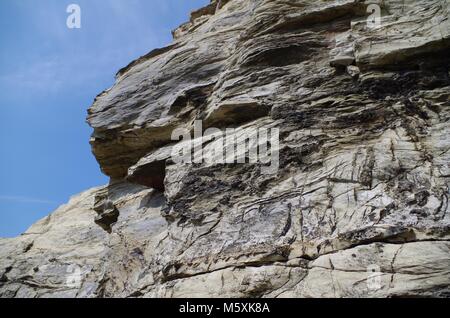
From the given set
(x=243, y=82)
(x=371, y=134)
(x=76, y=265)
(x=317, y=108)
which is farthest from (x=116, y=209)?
(x=371, y=134)

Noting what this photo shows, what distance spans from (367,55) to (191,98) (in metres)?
7.46

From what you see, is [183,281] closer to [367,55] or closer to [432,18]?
[367,55]

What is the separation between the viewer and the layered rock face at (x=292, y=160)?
11.9m

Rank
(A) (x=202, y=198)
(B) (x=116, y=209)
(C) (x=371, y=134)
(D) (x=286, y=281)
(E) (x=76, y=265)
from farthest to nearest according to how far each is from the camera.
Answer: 1. (E) (x=76, y=265)
2. (B) (x=116, y=209)
3. (A) (x=202, y=198)
4. (C) (x=371, y=134)
5. (D) (x=286, y=281)

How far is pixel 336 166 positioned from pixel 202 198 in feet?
15.4

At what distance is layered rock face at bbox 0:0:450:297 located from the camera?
1195 cm

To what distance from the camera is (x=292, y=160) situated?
49.8 ft

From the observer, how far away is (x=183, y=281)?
13734mm

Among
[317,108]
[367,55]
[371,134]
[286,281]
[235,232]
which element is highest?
[367,55]

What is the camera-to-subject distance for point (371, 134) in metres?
14.8

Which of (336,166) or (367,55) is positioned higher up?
(367,55)

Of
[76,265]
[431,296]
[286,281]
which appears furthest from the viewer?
[76,265]

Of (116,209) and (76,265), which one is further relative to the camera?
(76,265)
